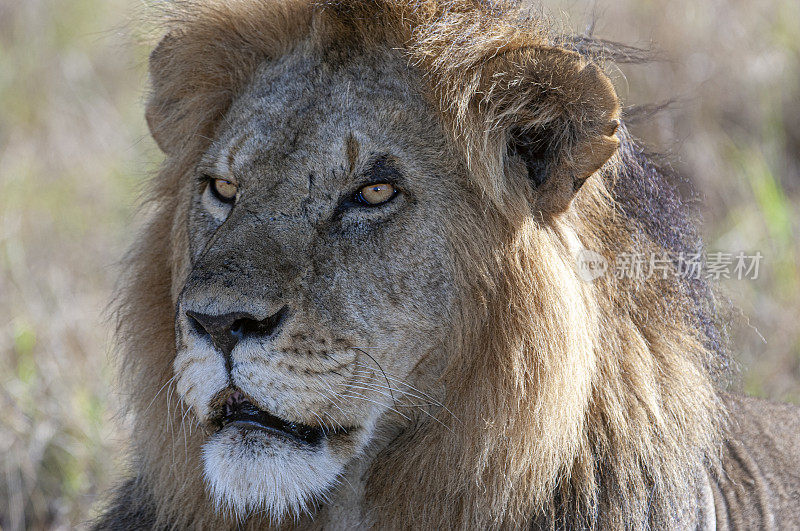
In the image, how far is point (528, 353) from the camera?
2.65 m

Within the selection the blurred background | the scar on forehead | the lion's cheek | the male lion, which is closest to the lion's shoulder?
the blurred background

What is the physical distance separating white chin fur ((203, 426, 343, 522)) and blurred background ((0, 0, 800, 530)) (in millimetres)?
1288

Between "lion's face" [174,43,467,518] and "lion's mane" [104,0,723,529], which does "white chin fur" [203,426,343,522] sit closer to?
"lion's face" [174,43,467,518]

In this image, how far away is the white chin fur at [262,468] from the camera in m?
2.44

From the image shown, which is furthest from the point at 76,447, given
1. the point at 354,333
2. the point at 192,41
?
the point at 354,333

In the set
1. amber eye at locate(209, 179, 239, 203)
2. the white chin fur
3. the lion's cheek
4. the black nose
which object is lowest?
the white chin fur

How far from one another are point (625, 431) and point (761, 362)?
9.25 ft

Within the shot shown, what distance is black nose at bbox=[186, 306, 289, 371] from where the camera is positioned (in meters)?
2.36

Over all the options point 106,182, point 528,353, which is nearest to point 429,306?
point 528,353

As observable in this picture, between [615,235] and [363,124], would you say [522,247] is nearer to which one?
[615,235]

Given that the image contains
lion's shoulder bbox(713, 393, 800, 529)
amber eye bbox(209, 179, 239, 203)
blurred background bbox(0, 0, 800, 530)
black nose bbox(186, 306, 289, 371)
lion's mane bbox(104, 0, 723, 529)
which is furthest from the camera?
blurred background bbox(0, 0, 800, 530)

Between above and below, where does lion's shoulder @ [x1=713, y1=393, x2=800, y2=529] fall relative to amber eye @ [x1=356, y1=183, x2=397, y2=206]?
below

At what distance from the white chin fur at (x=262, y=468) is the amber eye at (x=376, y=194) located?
68 centimetres

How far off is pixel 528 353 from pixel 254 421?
765 millimetres
